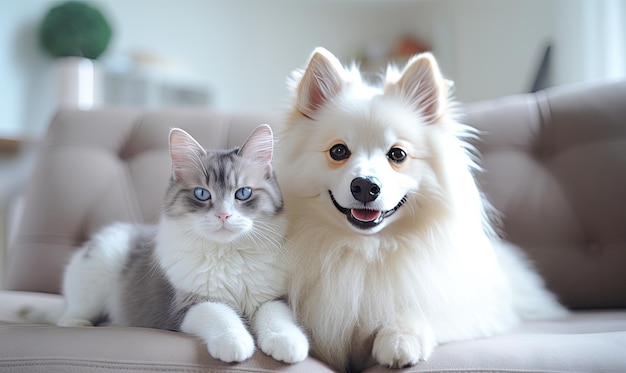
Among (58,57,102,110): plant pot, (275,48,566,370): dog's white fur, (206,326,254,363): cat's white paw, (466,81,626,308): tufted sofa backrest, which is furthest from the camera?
(58,57,102,110): plant pot

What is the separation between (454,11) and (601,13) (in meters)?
1.79

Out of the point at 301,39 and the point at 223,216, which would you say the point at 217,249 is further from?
the point at 301,39

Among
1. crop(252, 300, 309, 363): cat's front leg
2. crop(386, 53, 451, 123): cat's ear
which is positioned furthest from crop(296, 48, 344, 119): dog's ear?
crop(252, 300, 309, 363): cat's front leg

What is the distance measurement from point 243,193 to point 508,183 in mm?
895

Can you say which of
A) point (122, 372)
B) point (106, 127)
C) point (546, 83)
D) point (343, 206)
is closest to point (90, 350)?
point (122, 372)

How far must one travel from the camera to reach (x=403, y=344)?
1.01m

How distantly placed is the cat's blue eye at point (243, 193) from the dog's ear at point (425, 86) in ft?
1.35

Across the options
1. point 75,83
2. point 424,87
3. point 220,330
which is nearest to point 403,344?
point 220,330

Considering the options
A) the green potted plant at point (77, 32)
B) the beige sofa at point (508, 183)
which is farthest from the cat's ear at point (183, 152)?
the green potted plant at point (77, 32)

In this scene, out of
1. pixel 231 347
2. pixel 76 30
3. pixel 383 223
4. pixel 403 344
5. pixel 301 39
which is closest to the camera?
pixel 231 347

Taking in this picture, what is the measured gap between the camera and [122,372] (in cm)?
89

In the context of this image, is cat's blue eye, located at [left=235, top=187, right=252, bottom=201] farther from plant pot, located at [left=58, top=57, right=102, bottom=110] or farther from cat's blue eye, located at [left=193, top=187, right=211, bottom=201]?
plant pot, located at [left=58, top=57, right=102, bottom=110]

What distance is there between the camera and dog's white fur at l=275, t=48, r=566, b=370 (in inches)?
44.6

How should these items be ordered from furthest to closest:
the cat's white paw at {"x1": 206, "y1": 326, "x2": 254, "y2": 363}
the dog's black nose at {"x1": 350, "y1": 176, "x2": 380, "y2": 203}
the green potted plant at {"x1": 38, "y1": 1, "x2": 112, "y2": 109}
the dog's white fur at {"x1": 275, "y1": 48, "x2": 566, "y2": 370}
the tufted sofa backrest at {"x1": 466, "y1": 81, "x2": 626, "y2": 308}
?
the green potted plant at {"x1": 38, "y1": 1, "x2": 112, "y2": 109} → the tufted sofa backrest at {"x1": 466, "y1": 81, "x2": 626, "y2": 308} → the dog's white fur at {"x1": 275, "y1": 48, "x2": 566, "y2": 370} → the dog's black nose at {"x1": 350, "y1": 176, "x2": 380, "y2": 203} → the cat's white paw at {"x1": 206, "y1": 326, "x2": 254, "y2": 363}
